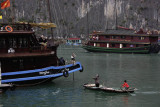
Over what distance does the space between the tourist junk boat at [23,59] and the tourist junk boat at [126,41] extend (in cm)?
5209

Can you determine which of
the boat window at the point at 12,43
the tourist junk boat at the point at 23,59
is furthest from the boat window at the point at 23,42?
the boat window at the point at 12,43

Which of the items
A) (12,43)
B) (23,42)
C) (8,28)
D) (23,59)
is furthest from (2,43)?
(23,59)

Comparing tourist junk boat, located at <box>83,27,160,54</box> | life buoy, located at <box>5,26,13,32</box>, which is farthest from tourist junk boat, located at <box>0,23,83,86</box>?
tourist junk boat, located at <box>83,27,160,54</box>

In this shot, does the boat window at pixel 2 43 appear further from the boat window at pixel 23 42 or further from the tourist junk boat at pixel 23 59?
the boat window at pixel 23 42

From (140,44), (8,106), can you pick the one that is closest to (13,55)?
(8,106)

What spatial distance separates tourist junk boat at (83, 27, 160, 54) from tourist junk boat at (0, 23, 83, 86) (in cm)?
5209

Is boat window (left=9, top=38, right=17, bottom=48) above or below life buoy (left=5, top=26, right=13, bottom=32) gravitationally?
below

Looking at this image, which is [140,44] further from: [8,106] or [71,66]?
[8,106]

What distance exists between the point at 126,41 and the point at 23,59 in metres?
54.9

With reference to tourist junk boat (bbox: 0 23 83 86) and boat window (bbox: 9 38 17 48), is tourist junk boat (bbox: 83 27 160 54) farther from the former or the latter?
boat window (bbox: 9 38 17 48)

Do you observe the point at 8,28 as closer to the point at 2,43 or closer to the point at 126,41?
the point at 2,43

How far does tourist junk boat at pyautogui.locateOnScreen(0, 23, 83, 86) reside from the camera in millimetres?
26984

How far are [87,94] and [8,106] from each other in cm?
710

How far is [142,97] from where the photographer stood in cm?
2597
